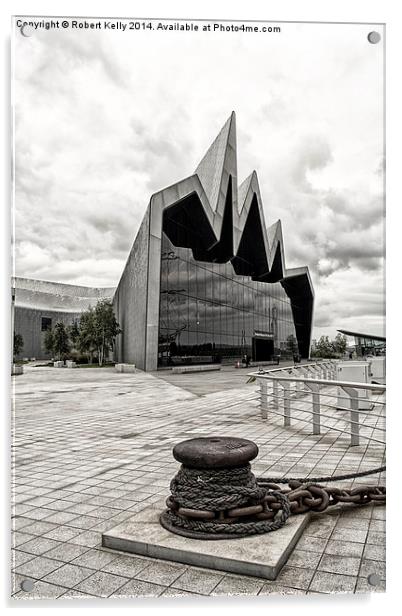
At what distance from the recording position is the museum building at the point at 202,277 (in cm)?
1817

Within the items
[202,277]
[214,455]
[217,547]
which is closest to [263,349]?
[202,277]

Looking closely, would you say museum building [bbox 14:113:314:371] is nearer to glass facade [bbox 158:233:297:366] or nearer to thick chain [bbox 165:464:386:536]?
glass facade [bbox 158:233:297:366]

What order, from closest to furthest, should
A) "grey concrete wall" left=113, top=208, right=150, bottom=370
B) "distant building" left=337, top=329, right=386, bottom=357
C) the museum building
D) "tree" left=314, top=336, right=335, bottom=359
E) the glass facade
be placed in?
"distant building" left=337, top=329, right=386, bottom=357
"tree" left=314, top=336, right=335, bottom=359
the glass facade
the museum building
"grey concrete wall" left=113, top=208, right=150, bottom=370

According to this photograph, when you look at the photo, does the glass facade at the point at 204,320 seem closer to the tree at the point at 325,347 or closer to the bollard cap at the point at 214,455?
the tree at the point at 325,347

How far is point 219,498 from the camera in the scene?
2266mm

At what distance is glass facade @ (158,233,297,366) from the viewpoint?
17719 millimetres

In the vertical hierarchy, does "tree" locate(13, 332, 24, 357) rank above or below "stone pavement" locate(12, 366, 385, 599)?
above

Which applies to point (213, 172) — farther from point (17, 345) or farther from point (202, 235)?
point (17, 345)

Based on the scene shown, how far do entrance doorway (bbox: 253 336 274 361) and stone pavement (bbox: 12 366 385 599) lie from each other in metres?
14.7

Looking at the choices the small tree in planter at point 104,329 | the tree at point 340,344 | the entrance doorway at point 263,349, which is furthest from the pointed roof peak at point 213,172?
the tree at point 340,344

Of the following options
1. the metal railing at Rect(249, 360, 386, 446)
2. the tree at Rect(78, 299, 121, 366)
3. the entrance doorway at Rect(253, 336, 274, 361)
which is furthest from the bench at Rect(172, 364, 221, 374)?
the tree at Rect(78, 299, 121, 366)

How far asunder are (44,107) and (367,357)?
2.77 m

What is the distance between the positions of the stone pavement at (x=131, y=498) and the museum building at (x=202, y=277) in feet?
26.2

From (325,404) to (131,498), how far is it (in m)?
4.60
